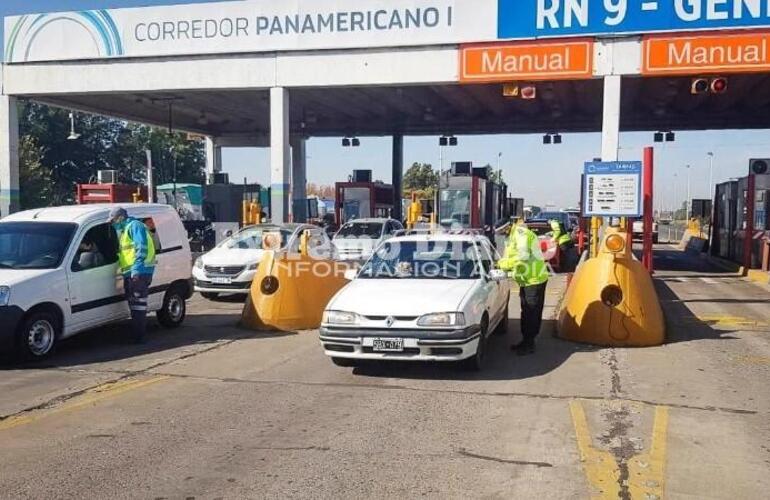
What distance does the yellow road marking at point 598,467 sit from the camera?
4.41 m

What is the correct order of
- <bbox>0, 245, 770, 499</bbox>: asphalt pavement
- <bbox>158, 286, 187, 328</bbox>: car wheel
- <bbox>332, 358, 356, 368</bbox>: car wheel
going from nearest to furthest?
<bbox>0, 245, 770, 499</bbox>: asphalt pavement → <bbox>332, 358, 356, 368</bbox>: car wheel → <bbox>158, 286, 187, 328</bbox>: car wheel

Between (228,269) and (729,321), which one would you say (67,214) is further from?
(729,321)

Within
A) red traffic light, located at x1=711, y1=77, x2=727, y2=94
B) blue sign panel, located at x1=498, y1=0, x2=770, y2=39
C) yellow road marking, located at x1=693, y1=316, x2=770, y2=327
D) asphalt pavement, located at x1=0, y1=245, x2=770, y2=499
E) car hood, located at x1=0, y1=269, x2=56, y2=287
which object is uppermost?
blue sign panel, located at x1=498, y1=0, x2=770, y2=39

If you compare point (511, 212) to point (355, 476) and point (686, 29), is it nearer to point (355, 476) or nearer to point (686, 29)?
point (686, 29)

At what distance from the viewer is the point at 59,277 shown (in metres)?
8.59

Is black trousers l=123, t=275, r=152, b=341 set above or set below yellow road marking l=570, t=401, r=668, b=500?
above

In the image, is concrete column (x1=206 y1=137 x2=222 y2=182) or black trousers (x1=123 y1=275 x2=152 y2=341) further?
concrete column (x1=206 y1=137 x2=222 y2=182)

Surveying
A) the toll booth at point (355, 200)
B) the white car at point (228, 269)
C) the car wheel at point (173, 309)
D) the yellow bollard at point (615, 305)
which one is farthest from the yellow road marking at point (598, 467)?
the toll booth at point (355, 200)

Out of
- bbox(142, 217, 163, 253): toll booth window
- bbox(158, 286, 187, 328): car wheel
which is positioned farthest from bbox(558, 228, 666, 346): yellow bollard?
bbox(142, 217, 163, 253): toll booth window

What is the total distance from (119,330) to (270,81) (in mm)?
11462

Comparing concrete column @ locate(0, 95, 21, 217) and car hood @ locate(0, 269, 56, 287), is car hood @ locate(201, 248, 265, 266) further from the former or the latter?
concrete column @ locate(0, 95, 21, 217)

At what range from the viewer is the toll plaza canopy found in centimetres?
1725

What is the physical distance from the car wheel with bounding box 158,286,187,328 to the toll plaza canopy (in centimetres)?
1004

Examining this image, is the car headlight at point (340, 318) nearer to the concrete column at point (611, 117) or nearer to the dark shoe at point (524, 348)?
the dark shoe at point (524, 348)
